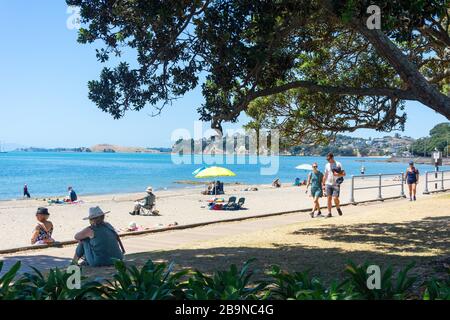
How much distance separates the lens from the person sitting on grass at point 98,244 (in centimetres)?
762

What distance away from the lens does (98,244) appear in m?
7.66

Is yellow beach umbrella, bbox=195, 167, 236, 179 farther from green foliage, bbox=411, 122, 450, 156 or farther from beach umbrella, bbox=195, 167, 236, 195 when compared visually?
green foliage, bbox=411, 122, 450, 156

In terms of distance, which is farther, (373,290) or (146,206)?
(146,206)

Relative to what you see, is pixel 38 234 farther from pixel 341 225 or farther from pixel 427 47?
pixel 427 47

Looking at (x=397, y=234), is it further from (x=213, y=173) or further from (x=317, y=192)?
(x=213, y=173)

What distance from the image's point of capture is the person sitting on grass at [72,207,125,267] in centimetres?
762

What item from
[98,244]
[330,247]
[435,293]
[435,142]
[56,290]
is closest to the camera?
[435,293]

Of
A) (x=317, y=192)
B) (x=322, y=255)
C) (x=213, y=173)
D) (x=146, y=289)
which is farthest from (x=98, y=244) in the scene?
(x=213, y=173)

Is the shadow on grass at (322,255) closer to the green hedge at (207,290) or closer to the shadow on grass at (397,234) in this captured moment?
the shadow on grass at (397,234)

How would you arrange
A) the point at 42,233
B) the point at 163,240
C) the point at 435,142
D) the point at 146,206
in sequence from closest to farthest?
the point at 42,233
the point at 163,240
the point at 146,206
the point at 435,142

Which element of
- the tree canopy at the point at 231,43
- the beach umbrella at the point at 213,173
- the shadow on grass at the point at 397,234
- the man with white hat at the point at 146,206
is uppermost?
the tree canopy at the point at 231,43

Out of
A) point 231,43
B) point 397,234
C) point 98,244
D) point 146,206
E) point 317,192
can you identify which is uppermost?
point 231,43

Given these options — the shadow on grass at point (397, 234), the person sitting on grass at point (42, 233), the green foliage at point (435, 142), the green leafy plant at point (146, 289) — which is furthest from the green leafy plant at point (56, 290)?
the green foliage at point (435, 142)
